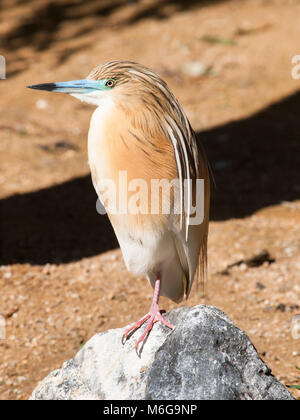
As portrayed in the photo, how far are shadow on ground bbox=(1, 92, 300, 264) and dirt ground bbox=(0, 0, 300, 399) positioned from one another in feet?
0.06

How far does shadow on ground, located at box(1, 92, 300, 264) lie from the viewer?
19.9 ft

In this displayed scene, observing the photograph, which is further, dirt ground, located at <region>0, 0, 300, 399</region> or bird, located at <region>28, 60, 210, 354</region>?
dirt ground, located at <region>0, 0, 300, 399</region>

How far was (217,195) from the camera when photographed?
7.03m

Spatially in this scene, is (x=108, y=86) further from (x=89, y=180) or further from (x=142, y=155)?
(x=89, y=180)

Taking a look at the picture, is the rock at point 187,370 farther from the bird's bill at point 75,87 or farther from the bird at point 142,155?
the bird's bill at point 75,87

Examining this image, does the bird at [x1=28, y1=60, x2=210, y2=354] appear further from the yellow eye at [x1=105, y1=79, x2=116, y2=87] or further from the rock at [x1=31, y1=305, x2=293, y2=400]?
the rock at [x1=31, y1=305, x2=293, y2=400]

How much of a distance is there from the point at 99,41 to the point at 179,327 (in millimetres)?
8719

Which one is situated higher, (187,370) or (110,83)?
(110,83)

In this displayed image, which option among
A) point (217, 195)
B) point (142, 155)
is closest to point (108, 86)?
point (142, 155)

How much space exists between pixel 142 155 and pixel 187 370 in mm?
1029

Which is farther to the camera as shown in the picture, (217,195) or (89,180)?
(89,180)

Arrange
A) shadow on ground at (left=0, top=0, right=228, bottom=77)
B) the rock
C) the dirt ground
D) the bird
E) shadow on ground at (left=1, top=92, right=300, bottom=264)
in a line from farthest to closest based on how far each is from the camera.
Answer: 1. shadow on ground at (left=0, top=0, right=228, bottom=77)
2. shadow on ground at (left=1, top=92, right=300, bottom=264)
3. the dirt ground
4. the bird
5. the rock

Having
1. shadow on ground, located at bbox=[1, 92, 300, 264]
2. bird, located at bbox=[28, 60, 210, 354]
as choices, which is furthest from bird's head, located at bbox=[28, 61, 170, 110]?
shadow on ground, located at bbox=[1, 92, 300, 264]

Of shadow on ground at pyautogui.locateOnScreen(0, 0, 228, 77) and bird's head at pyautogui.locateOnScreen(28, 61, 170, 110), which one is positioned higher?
bird's head at pyautogui.locateOnScreen(28, 61, 170, 110)
